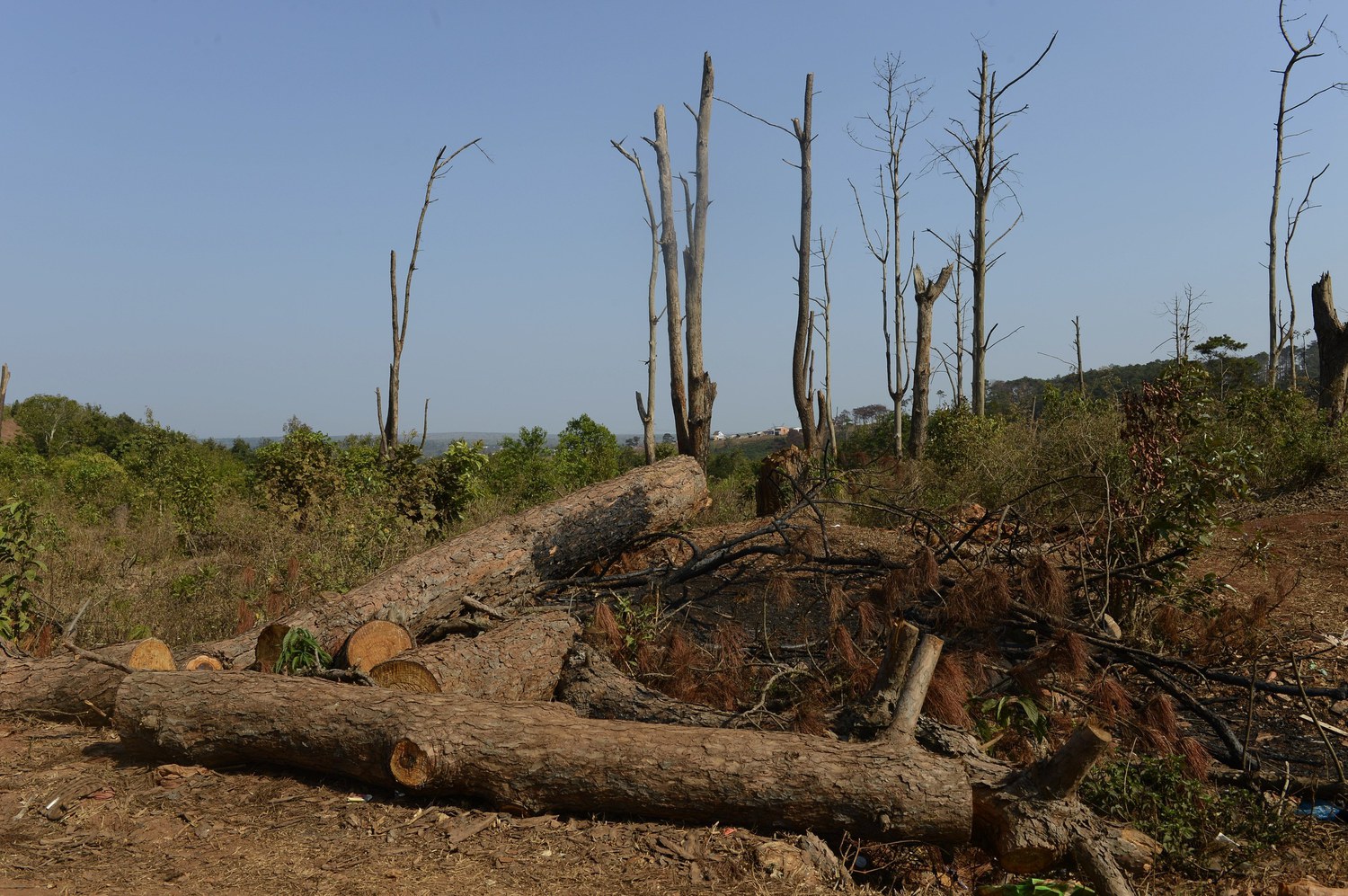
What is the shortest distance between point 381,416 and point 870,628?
493 inches

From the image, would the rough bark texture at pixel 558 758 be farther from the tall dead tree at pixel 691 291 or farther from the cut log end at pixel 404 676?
the tall dead tree at pixel 691 291

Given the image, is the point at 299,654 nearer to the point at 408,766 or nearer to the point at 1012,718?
the point at 408,766

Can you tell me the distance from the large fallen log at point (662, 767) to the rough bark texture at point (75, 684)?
3.18 feet

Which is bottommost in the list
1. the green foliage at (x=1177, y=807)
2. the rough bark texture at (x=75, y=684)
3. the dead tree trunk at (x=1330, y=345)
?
the green foliage at (x=1177, y=807)

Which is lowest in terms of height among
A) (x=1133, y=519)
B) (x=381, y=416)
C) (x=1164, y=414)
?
(x=1133, y=519)

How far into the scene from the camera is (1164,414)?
601 centimetres

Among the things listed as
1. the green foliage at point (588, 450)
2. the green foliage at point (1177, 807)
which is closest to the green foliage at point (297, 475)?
the green foliage at point (588, 450)

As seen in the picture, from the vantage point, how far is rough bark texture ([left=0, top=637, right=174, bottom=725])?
5055 mm

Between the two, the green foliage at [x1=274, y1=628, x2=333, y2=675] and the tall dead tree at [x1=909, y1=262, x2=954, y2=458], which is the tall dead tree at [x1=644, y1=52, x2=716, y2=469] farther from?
the green foliage at [x1=274, y1=628, x2=333, y2=675]

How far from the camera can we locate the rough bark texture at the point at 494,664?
184 inches

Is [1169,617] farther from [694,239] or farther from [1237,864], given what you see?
[694,239]

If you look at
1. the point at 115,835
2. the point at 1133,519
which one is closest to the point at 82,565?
the point at 115,835

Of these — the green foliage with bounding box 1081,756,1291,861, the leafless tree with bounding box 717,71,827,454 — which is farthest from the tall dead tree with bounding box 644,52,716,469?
the green foliage with bounding box 1081,756,1291,861

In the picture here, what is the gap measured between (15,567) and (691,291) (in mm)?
9432
